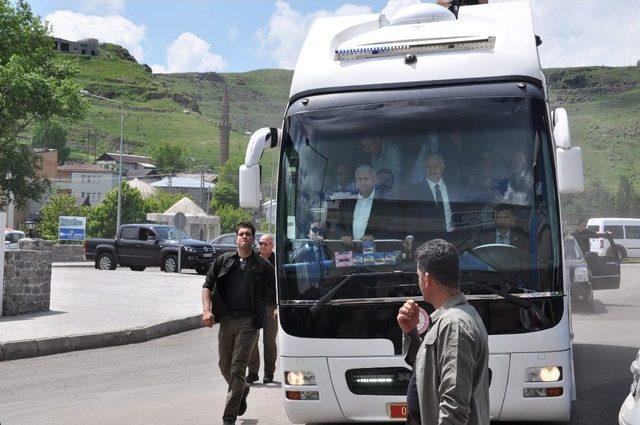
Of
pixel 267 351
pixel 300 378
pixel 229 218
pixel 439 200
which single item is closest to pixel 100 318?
pixel 267 351

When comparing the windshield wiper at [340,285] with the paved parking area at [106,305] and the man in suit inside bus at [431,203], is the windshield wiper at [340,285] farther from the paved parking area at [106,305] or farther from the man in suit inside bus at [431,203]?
the paved parking area at [106,305]

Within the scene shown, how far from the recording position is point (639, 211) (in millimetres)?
90875

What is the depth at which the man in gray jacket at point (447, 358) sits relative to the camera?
3859 millimetres

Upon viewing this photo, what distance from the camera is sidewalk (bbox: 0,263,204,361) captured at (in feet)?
47.6

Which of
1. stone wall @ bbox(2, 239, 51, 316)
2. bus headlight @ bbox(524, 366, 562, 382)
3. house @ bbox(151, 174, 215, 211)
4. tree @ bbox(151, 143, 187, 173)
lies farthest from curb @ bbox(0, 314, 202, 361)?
tree @ bbox(151, 143, 187, 173)

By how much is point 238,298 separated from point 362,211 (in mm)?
1666

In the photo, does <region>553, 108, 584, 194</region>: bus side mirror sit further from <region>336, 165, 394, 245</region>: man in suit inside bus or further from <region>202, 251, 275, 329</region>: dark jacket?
<region>202, 251, 275, 329</region>: dark jacket

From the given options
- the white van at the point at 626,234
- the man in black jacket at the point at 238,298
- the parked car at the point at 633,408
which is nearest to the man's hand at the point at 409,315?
the parked car at the point at 633,408

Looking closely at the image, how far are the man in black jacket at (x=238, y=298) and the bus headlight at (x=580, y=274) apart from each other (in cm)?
1177

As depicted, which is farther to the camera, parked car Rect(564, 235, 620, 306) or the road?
parked car Rect(564, 235, 620, 306)

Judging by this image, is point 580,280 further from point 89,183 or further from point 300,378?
point 89,183

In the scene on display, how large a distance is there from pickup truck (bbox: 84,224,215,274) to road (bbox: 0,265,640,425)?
20.4 metres

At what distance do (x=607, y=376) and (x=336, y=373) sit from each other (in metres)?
5.21

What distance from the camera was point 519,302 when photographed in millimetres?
6773
